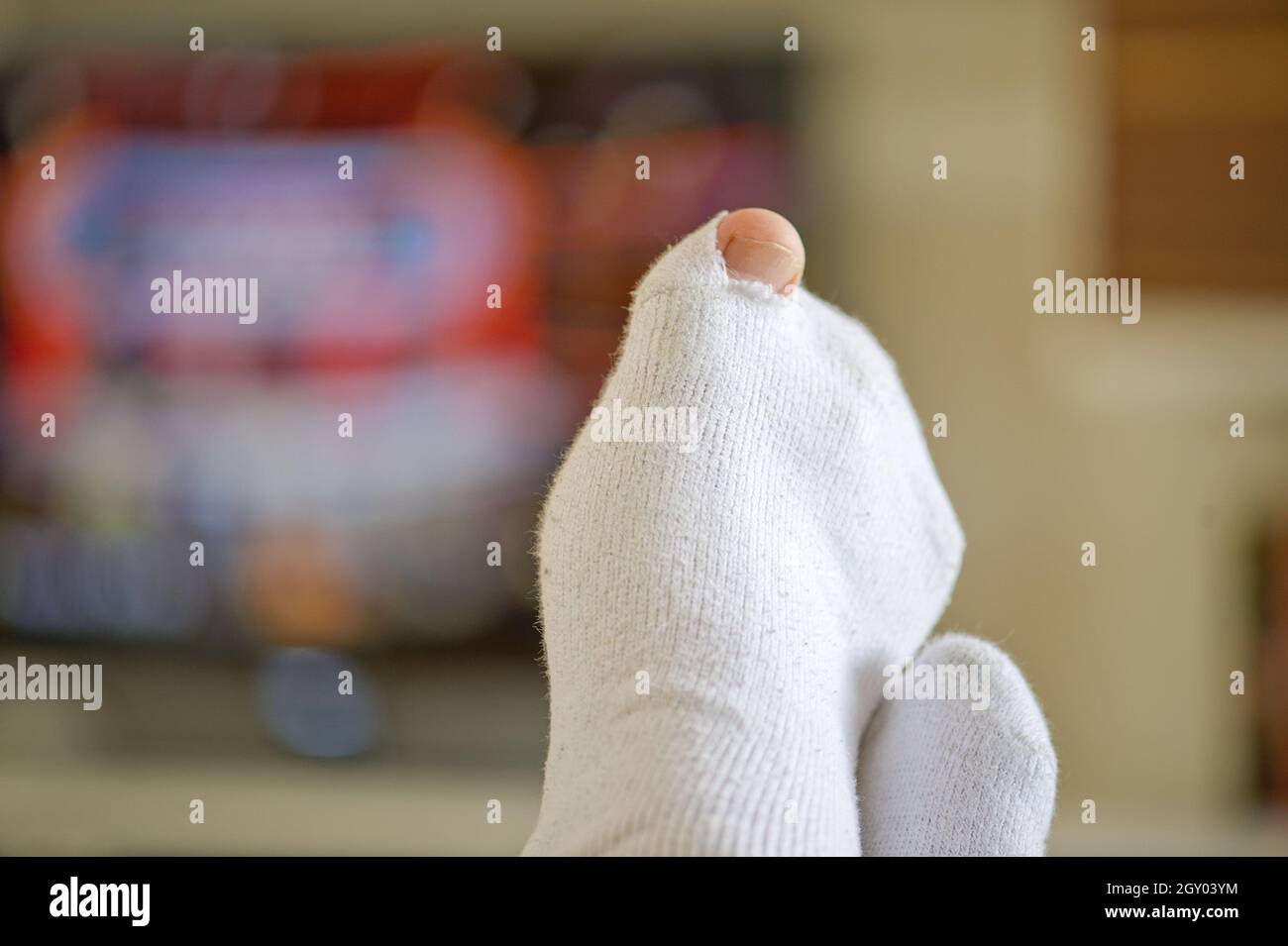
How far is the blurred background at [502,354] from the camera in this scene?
5.47ft

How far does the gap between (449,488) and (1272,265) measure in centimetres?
119

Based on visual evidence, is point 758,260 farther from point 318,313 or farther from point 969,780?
point 318,313

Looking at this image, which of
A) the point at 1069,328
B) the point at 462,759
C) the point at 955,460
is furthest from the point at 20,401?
the point at 1069,328

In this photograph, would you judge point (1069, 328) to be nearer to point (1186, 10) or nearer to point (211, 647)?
point (1186, 10)

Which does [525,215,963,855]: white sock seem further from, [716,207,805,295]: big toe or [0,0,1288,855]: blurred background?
[0,0,1288,855]: blurred background

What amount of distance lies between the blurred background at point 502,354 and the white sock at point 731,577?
1019 millimetres

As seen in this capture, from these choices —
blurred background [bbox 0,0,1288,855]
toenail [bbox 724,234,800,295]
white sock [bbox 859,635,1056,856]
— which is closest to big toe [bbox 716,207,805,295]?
toenail [bbox 724,234,800,295]

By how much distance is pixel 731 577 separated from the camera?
53cm

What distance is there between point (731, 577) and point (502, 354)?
125 cm

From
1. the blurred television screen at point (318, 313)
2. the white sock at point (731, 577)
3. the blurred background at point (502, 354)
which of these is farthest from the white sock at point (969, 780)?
the blurred television screen at point (318, 313)

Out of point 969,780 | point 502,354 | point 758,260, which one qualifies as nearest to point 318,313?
point 502,354

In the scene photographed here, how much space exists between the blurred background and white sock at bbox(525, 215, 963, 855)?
1.02 metres

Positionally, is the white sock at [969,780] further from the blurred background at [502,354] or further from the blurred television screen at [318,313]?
the blurred television screen at [318,313]

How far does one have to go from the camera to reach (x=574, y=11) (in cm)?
175
